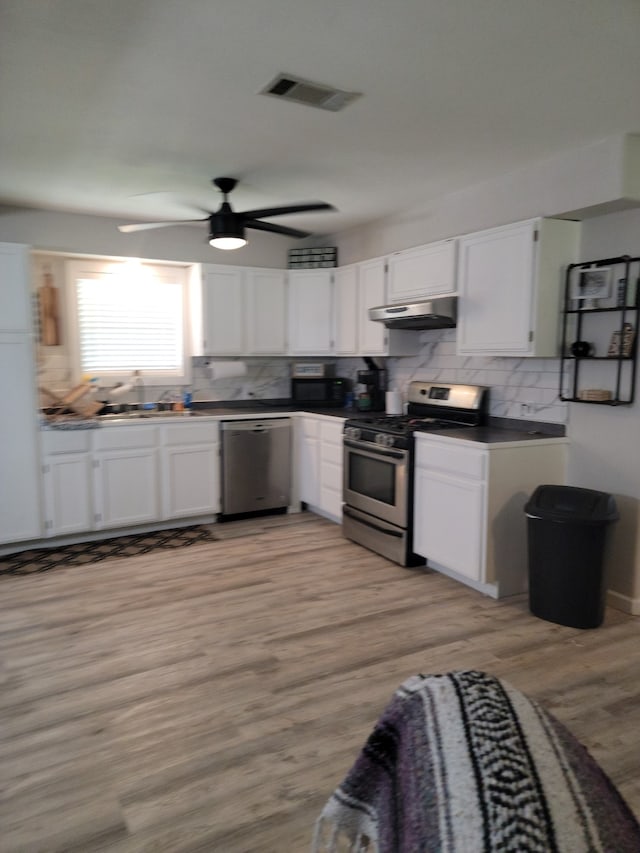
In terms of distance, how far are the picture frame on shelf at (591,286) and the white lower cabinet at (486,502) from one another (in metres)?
0.84

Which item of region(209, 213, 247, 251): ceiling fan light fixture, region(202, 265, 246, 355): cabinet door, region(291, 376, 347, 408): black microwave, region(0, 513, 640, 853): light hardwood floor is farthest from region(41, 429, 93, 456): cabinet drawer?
region(291, 376, 347, 408): black microwave

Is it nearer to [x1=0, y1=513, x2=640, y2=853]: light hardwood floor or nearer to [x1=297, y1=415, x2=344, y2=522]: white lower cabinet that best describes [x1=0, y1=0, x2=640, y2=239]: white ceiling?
[x1=297, y1=415, x2=344, y2=522]: white lower cabinet

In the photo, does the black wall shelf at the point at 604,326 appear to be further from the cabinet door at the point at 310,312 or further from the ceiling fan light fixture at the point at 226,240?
the cabinet door at the point at 310,312

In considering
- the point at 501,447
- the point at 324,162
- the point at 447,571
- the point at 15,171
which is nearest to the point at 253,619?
the point at 447,571

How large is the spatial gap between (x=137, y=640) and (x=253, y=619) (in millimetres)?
609

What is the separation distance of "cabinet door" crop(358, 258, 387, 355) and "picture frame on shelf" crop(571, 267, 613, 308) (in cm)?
160

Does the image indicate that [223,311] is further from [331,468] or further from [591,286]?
[591,286]

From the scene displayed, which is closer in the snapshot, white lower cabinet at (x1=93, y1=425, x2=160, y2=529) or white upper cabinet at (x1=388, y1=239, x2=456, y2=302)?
white upper cabinet at (x1=388, y1=239, x2=456, y2=302)

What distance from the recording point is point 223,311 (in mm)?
5141

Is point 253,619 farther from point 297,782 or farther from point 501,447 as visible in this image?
point 501,447

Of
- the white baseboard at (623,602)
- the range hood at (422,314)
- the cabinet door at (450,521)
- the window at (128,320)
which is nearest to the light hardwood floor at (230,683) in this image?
the white baseboard at (623,602)

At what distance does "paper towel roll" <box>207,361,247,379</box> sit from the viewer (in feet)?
17.3

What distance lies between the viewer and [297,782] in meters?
1.95

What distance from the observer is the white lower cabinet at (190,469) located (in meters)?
4.69
